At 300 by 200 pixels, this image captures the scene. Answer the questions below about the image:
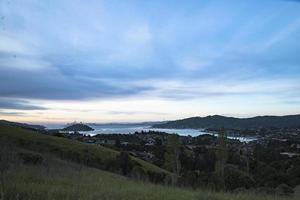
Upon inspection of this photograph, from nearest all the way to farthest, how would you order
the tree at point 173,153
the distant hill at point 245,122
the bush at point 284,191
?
the bush at point 284,191, the tree at point 173,153, the distant hill at point 245,122

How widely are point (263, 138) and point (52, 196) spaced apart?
10040cm

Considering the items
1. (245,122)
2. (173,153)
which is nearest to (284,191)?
(173,153)

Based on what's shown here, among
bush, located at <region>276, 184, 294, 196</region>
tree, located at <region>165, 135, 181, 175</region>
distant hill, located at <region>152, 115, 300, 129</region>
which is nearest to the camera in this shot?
bush, located at <region>276, 184, 294, 196</region>

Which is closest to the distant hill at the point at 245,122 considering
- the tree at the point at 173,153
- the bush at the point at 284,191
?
the tree at the point at 173,153

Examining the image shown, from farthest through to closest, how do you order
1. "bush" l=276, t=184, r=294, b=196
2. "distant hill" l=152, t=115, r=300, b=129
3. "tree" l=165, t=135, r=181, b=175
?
"distant hill" l=152, t=115, r=300, b=129 → "tree" l=165, t=135, r=181, b=175 → "bush" l=276, t=184, r=294, b=196

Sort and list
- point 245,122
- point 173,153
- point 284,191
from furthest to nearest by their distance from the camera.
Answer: point 245,122
point 173,153
point 284,191

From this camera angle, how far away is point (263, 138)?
341ft

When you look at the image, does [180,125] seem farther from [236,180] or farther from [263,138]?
[236,180]

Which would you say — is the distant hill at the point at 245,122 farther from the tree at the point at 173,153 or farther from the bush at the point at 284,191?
the bush at the point at 284,191

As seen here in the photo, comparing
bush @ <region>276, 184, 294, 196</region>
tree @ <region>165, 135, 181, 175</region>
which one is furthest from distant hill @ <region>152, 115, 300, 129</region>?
bush @ <region>276, 184, 294, 196</region>

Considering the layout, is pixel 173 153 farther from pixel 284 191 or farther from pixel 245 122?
pixel 245 122

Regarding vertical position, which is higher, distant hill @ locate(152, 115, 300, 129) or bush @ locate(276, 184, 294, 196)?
distant hill @ locate(152, 115, 300, 129)

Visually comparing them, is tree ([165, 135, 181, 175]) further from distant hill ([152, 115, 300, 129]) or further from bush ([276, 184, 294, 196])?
bush ([276, 184, 294, 196])

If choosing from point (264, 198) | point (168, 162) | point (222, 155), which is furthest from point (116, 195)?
point (168, 162)
